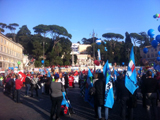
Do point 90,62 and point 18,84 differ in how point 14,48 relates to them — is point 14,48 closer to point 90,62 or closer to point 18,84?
point 90,62

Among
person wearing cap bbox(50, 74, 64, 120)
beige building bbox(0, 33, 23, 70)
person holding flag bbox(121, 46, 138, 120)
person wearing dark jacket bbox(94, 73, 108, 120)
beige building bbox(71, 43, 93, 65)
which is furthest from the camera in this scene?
beige building bbox(71, 43, 93, 65)

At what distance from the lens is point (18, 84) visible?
8.73m

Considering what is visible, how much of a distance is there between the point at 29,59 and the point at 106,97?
52849 millimetres

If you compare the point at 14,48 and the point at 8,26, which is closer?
the point at 14,48

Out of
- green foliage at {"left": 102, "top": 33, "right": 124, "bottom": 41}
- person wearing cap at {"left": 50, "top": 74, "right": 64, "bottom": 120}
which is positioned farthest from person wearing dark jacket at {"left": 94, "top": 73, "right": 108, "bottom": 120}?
green foliage at {"left": 102, "top": 33, "right": 124, "bottom": 41}

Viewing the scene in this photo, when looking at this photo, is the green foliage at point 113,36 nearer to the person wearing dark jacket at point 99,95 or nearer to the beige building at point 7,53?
the beige building at point 7,53

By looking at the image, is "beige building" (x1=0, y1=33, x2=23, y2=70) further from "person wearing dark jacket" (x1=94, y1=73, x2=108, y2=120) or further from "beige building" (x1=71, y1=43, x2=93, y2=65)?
"person wearing dark jacket" (x1=94, y1=73, x2=108, y2=120)

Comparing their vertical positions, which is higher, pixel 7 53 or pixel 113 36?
pixel 113 36

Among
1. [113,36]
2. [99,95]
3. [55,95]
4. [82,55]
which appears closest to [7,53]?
[82,55]

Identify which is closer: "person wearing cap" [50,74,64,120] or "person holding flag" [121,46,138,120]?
"person holding flag" [121,46,138,120]

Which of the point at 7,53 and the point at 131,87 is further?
the point at 7,53

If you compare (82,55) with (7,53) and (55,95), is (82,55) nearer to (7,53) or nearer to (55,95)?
(7,53)

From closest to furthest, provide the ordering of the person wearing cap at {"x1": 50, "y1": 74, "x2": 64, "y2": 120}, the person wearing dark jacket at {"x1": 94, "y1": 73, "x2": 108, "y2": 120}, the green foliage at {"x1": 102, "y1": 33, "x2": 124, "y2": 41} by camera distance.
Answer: the person wearing dark jacket at {"x1": 94, "y1": 73, "x2": 108, "y2": 120} < the person wearing cap at {"x1": 50, "y1": 74, "x2": 64, "y2": 120} < the green foliage at {"x1": 102, "y1": 33, "x2": 124, "y2": 41}

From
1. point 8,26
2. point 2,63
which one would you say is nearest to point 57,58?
point 2,63
